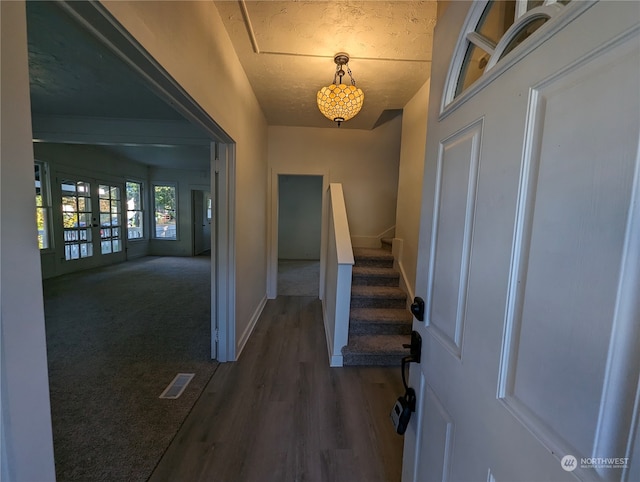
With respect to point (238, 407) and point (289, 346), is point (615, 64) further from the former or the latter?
point (289, 346)

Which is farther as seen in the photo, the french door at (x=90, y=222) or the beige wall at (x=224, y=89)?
A: the french door at (x=90, y=222)

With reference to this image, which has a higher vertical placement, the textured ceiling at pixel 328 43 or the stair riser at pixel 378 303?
the textured ceiling at pixel 328 43

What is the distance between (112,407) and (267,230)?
266 centimetres

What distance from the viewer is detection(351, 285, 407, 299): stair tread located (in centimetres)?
284

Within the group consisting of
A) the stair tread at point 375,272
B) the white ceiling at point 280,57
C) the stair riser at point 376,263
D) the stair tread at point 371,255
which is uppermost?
the white ceiling at point 280,57

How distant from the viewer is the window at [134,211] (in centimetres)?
692

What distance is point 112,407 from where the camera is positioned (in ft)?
5.86

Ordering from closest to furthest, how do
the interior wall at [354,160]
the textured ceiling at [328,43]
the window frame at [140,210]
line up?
1. the textured ceiling at [328,43]
2. the interior wall at [354,160]
3. the window frame at [140,210]

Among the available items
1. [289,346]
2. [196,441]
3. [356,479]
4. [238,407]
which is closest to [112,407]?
[196,441]

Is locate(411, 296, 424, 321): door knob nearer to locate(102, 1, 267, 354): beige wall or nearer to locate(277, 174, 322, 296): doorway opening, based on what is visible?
locate(102, 1, 267, 354): beige wall

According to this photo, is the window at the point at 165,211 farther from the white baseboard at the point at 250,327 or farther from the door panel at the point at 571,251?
the door panel at the point at 571,251

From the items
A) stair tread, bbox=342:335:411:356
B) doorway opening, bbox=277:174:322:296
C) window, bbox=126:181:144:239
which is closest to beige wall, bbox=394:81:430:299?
stair tread, bbox=342:335:411:356

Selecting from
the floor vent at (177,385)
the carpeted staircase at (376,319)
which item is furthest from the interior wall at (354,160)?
the floor vent at (177,385)

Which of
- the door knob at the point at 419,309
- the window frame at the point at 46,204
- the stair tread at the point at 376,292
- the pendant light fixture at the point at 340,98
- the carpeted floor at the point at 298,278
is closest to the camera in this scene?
the door knob at the point at 419,309
